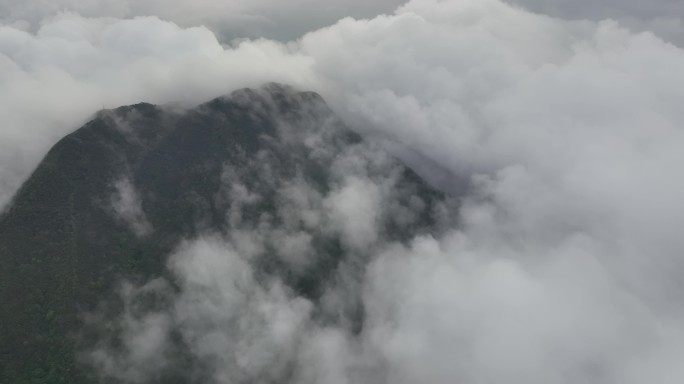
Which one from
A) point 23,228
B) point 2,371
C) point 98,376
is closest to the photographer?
point 2,371

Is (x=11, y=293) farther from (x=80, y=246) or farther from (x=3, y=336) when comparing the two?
(x=80, y=246)

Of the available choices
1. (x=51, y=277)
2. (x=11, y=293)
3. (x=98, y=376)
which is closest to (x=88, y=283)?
(x=51, y=277)

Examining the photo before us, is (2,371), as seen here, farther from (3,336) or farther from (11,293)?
(11,293)

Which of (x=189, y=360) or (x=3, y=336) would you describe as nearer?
(x=3, y=336)

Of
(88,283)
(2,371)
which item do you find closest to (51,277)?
(88,283)

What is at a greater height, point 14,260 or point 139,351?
point 14,260

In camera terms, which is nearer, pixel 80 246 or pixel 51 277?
pixel 51 277

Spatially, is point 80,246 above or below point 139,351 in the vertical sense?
above

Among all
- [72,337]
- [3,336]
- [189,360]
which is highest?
[3,336]

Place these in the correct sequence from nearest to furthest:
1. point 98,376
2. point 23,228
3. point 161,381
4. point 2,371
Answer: point 2,371 < point 98,376 < point 161,381 < point 23,228
